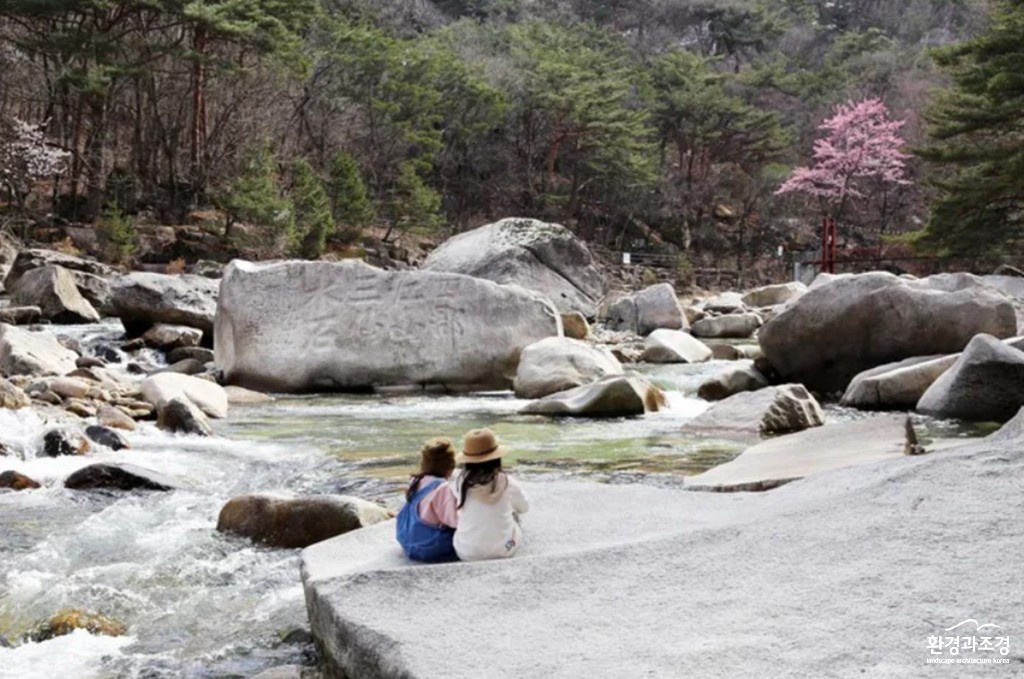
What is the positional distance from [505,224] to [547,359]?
8.02m

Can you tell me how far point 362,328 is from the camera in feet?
37.5

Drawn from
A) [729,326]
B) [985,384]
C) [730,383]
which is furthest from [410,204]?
[985,384]

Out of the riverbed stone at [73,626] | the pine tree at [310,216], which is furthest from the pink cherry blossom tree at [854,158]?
the riverbed stone at [73,626]

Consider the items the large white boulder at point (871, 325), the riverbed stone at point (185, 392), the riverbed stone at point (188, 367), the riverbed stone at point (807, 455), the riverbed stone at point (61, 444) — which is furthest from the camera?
the riverbed stone at point (188, 367)

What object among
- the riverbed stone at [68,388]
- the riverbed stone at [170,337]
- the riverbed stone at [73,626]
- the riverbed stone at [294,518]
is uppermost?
the riverbed stone at [170,337]

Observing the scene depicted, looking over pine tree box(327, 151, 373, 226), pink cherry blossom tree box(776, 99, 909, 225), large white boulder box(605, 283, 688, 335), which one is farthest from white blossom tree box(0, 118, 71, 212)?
pink cherry blossom tree box(776, 99, 909, 225)

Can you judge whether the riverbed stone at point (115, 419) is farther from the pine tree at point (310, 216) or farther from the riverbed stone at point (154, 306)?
the pine tree at point (310, 216)

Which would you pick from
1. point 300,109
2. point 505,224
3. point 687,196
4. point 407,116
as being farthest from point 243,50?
point 687,196

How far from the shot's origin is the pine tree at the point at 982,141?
15883 millimetres

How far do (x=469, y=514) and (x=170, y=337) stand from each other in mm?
11673

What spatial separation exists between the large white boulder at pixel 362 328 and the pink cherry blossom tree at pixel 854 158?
30.2 meters

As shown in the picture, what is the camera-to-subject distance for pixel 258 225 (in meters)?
25.5

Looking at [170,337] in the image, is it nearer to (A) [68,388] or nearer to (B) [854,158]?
(A) [68,388]

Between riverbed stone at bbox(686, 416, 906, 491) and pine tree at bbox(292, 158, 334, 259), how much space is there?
21.2 meters
